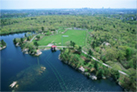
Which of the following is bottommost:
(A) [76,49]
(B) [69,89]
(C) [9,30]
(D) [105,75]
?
(B) [69,89]

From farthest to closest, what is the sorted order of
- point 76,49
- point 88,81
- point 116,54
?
point 76,49, point 116,54, point 88,81

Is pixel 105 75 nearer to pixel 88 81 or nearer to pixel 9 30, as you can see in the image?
pixel 88 81

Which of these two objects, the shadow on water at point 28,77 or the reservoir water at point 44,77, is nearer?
the reservoir water at point 44,77

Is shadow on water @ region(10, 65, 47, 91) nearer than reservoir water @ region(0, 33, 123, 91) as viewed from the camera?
No

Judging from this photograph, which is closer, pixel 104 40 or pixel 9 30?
pixel 104 40

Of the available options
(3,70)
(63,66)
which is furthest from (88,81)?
(3,70)

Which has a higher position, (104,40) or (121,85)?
(104,40)

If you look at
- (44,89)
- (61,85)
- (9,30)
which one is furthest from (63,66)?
(9,30)

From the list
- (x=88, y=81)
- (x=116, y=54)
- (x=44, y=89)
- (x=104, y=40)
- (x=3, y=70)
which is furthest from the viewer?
(x=104, y=40)
